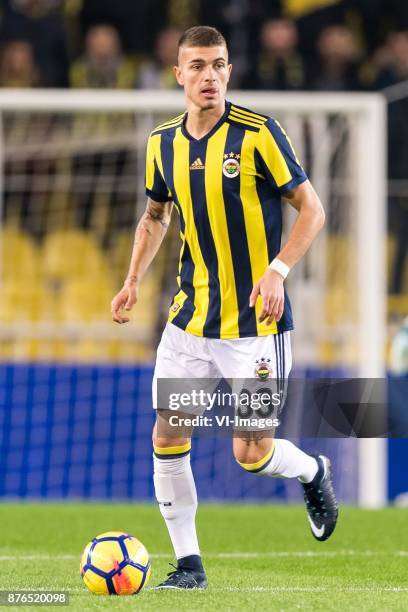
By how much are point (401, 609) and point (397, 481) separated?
5.69 meters

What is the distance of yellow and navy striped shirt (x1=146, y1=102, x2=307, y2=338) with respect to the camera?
5.11 metres

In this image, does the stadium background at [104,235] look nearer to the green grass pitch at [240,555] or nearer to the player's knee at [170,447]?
the green grass pitch at [240,555]

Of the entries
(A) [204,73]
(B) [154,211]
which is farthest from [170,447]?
(A) [204,73]

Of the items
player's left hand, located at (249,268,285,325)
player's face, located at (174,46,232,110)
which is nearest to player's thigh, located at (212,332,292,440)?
player's left hand, located at (249,268,285,325)

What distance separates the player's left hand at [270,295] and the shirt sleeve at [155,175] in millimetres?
746

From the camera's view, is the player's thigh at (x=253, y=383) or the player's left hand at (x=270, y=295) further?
the player's thigh at (x=253, y=383)

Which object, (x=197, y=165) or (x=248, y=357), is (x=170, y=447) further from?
(x=197, y=165)

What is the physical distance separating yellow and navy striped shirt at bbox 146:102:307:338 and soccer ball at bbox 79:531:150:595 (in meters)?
0.87

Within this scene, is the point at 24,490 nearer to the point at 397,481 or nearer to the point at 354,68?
the point at 397,481

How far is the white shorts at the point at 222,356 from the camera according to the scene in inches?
203

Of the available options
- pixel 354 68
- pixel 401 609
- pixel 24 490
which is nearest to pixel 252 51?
pixel 354 68

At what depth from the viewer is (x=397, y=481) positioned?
10.0m

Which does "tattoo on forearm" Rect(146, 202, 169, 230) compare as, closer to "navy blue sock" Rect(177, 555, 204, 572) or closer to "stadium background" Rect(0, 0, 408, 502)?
"navy blue sock" Rect(177, 555, 204, 572)

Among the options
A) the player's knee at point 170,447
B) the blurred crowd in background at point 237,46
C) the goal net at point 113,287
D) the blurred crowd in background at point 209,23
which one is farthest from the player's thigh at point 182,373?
the blurred crowd in background at point 209,23
